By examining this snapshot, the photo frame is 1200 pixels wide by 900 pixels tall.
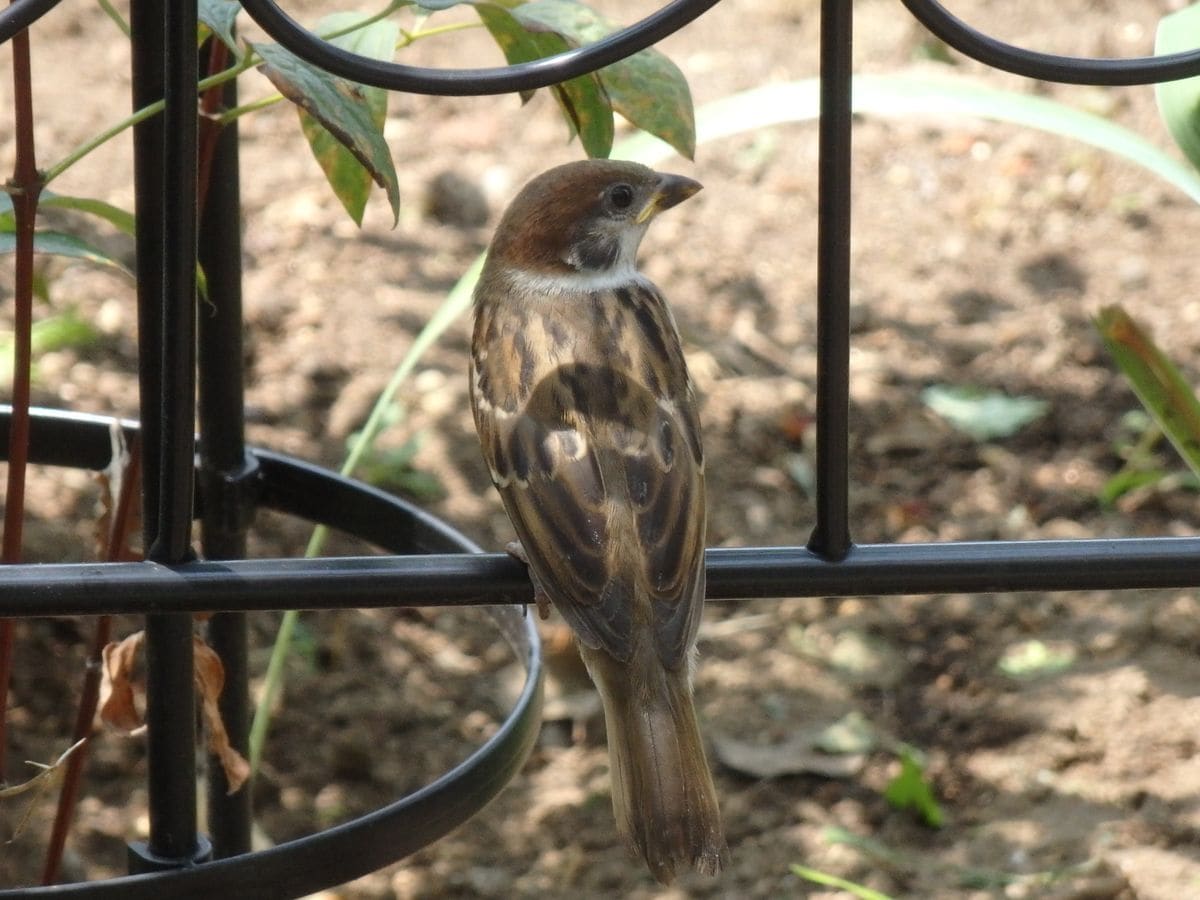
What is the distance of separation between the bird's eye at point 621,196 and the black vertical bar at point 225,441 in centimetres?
79

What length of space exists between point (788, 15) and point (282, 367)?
2.98 meters

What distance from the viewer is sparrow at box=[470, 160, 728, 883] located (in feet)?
6.94

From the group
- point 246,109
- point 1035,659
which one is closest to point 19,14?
point 246,109

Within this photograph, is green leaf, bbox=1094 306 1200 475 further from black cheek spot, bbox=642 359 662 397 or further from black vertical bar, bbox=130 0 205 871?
black vertical bar, bbox=130 0 205 871

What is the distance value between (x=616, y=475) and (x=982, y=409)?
115 inches

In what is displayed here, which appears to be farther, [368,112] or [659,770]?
[659,770]

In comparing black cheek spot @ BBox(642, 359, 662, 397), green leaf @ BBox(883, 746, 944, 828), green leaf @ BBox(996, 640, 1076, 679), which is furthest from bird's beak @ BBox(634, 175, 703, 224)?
green leaf @ BBox(996, 640, 1076, 679)

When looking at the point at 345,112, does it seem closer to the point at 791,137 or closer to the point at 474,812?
the point at 474,812

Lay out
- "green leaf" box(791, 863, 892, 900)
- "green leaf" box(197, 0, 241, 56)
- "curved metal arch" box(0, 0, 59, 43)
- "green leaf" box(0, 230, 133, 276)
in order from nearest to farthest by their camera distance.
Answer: "curved metal arch" box(0, 0, 59, 43) → "green leaf" box(197, 0, 241, 56) → "green leaf" box(0, 230, 133, 276) → "green leaf" box(791, 863, 892, 900)

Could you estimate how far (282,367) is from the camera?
16.8 feet

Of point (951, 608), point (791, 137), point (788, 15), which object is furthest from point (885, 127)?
point (951, 608)

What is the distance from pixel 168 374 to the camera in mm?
1818

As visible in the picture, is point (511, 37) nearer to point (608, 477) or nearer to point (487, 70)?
point (487, 70)

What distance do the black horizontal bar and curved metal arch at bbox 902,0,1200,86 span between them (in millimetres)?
507
